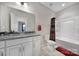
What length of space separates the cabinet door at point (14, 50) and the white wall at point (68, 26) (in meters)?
0.72

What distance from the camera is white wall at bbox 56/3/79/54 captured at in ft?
5.14

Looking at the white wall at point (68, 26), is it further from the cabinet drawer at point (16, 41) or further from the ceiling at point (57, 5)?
the cabinet drawer at point (16, 41)

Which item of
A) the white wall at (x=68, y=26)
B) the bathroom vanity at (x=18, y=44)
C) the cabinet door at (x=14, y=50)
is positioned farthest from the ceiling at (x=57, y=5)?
the cabinet door at (x=14, y=50)

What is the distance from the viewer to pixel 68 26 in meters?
1.62

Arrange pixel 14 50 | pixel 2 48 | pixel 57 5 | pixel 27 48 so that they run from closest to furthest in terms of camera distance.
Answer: pixel 2 48 < pixel 14 50 < pixel 57 5 < pixel 27 48

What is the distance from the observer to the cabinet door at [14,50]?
1.36 metres

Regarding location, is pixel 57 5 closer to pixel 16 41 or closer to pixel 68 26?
pixel 68 26

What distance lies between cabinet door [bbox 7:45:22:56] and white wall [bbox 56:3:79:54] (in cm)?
72

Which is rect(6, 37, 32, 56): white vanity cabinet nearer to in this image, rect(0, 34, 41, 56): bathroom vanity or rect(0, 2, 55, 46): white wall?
rect(0, 34, 41, 56): bathroom vanity

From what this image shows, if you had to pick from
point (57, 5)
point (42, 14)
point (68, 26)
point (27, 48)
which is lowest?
point (27, 48)

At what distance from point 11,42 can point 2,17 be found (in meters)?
0.49

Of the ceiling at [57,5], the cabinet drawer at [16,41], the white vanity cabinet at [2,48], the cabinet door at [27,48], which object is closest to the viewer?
the white vanity cabinet at [2,48]

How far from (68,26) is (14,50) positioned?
1.01 m

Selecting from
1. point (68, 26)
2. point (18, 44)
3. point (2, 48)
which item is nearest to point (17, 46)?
point (18, 44)
